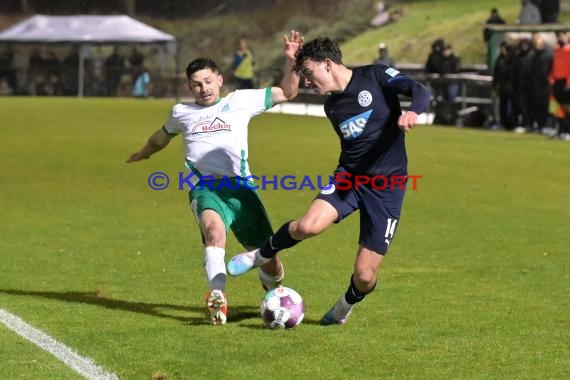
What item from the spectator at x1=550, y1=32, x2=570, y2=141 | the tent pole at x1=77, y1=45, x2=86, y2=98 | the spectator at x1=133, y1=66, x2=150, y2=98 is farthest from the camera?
the spectator at x1=133, y1=66, x2=150, y2=98

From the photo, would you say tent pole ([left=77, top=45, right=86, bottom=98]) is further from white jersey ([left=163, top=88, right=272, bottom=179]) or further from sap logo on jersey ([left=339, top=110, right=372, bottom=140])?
sap logo on jersey ([left=339, top=110, right=372, bottom=140])

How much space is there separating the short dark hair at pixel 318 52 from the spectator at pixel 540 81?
21.5 metres

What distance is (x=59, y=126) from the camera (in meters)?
32.4

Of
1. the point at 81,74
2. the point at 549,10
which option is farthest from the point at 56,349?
the point at 81,74

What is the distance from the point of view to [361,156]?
9.43 m

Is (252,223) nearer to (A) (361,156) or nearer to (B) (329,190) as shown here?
(B) (329,190)

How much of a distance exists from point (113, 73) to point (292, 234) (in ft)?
140

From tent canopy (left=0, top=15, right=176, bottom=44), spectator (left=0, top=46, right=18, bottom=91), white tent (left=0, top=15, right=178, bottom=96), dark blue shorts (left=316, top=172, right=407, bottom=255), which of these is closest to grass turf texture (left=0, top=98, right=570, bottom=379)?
dark blue shorts (left=316, top=172, right=407, bottom=255)

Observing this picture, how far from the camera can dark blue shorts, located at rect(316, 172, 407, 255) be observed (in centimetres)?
938

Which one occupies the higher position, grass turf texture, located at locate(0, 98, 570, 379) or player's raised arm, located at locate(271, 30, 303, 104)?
player's raised arm, located at locate(271, 30, 303, 104)

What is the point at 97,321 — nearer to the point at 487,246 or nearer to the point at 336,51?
the point at 336,51

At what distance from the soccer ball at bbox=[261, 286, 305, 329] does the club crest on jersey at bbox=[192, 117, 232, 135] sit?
4.70ft

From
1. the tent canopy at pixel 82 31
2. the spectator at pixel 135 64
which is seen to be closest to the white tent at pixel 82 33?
the tent canopy at pixel 82 31

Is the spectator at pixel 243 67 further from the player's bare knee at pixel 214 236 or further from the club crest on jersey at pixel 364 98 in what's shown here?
the club crest on jersey at pixel 364 98
